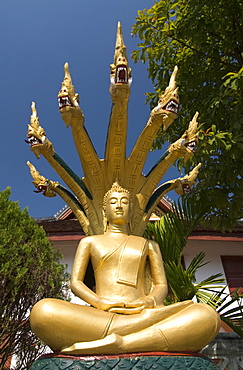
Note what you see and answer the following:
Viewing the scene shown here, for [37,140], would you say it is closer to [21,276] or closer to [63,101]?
[63,101]

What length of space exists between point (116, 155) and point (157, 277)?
1.49 m

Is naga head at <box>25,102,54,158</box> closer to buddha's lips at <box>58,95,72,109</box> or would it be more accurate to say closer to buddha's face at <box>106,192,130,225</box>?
buddha's lips at <box>58,95,72,109</box>

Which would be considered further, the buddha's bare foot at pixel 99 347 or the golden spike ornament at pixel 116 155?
the golden spike ornament at pixel 116 155

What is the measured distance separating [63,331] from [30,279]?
2679mm

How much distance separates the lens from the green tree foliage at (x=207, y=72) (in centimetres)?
501

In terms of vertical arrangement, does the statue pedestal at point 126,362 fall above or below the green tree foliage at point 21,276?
below

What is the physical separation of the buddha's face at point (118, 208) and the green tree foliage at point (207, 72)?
161 cm

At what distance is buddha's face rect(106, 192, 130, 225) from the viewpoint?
366cm

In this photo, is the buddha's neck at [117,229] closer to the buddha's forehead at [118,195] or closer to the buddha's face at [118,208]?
the buddha's face at [118,208]

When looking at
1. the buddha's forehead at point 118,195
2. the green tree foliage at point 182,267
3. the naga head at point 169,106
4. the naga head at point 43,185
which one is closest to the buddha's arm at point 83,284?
the buddha's forehead at point 118,195

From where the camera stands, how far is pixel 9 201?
18.3ft

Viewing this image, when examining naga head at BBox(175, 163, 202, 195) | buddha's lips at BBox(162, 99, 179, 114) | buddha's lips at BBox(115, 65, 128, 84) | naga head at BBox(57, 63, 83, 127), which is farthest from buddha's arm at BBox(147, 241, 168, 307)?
buddha's lips at BBox(115, 65, 128, 84)

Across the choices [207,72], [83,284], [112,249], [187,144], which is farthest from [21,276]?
[207,72]

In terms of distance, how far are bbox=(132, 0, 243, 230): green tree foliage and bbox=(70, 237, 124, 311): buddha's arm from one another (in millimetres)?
2289
